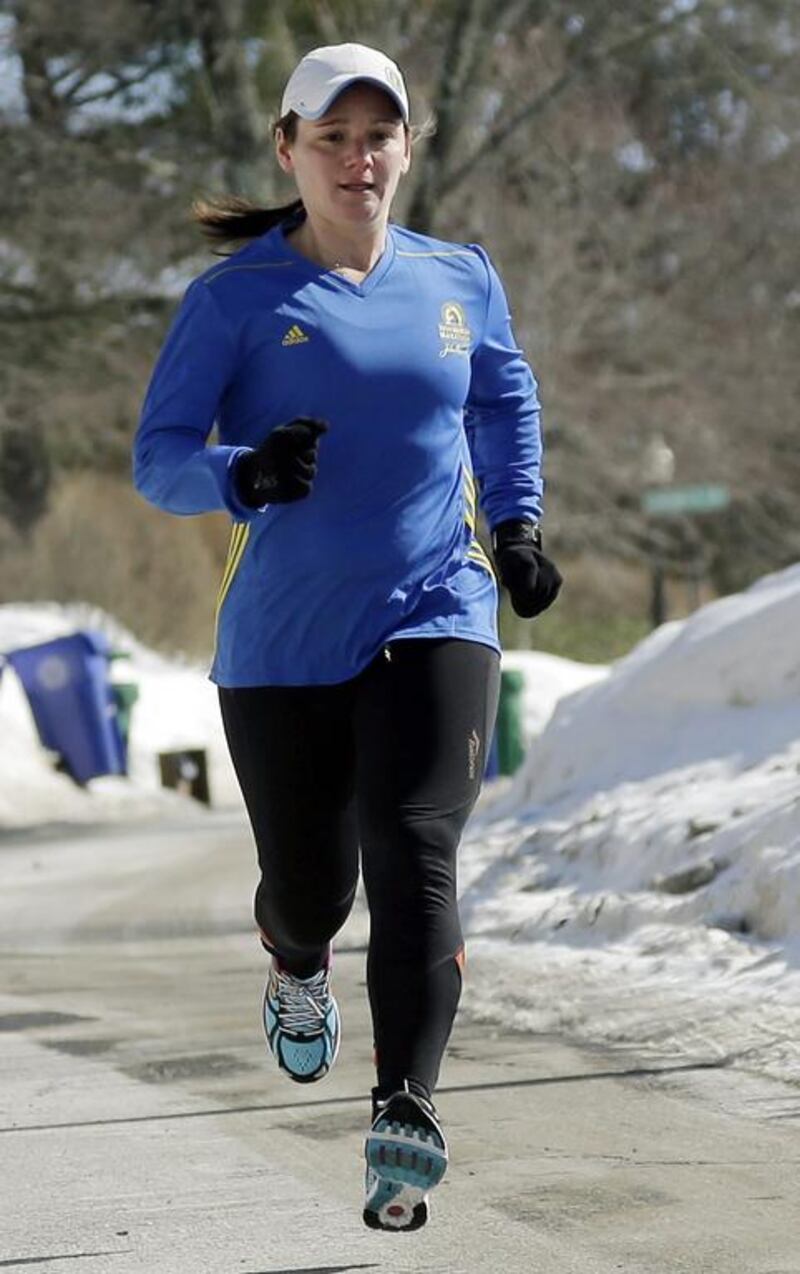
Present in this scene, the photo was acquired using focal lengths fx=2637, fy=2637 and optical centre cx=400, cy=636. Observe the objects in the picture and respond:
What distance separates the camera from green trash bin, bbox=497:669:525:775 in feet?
68.8

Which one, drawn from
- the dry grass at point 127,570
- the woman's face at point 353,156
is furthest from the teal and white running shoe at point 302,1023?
the dry grass at point 127,570

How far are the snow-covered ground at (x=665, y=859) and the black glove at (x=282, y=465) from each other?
234cm

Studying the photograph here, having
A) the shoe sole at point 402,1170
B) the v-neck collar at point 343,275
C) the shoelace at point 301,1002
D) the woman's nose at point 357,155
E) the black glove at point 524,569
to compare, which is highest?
the woman's nose at point 357,155

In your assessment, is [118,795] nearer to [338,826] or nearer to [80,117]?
[80,117]

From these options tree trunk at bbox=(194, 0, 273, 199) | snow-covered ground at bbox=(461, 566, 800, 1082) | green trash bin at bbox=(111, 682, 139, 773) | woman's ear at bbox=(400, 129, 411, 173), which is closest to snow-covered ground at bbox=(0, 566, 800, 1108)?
snow-covered ground at bbox=(461, 566, 800, 1082)

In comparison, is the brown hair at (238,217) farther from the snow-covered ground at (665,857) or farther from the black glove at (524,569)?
the snow-covered ground at (665,857)

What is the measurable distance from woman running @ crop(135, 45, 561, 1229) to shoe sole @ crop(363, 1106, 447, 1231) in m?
0.20

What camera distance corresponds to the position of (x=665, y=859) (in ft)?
27.9

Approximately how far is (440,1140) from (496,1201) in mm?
737

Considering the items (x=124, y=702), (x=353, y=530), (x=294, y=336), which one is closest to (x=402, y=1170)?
(x=353, y=530)

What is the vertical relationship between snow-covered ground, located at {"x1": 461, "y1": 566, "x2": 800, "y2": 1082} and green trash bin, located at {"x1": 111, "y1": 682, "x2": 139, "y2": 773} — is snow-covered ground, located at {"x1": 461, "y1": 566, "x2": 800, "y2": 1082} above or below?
above

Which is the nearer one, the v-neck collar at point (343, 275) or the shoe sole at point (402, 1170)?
the shoe sole at point (402, 1170)

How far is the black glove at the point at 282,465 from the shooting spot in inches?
159

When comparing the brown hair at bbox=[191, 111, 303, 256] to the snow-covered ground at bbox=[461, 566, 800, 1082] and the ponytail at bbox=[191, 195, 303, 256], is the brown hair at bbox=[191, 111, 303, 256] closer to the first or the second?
the ponytail at bbox=[191, 195, 303, 256]
